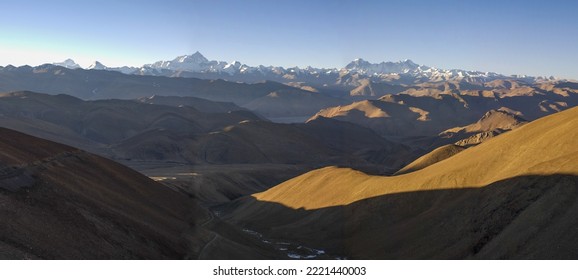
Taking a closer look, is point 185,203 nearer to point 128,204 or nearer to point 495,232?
point 128,204

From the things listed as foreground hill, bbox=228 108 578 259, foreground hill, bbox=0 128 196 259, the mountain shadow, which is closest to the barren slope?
foreground hill, bbox=228 108 578 259

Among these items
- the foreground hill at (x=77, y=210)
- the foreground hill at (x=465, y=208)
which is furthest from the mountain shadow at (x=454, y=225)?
the foreground hill at (x=77, y=210)

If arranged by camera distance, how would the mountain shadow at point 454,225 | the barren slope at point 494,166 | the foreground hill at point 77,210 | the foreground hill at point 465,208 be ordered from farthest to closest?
the barren slope at point 494,166 < the foreground hill at point 465,208 < the mountain shadow at point 454,225 < the foreground hill at point 77,210

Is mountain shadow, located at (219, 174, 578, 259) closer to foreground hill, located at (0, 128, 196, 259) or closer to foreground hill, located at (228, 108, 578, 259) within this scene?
foreground hill, located at (228, 108, 578, 259)

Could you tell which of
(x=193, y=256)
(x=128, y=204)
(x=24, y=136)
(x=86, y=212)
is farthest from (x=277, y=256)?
(x=24, y=136)

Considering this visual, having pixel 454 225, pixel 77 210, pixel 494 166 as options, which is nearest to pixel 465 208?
pixel 454 225

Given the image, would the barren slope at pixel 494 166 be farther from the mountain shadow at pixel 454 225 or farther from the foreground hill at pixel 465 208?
the mountain shadow at pixel 454 225
